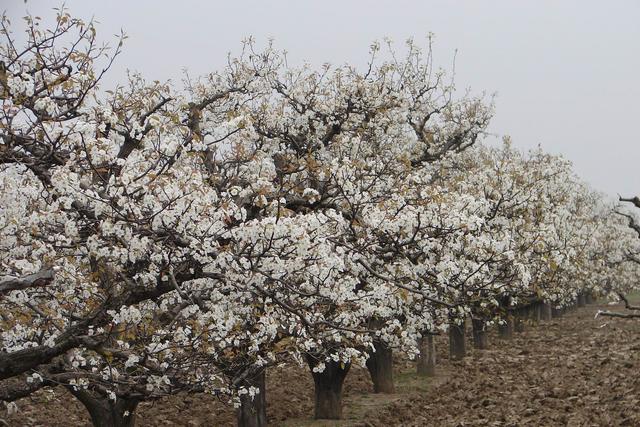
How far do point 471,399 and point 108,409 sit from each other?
31.8 feet

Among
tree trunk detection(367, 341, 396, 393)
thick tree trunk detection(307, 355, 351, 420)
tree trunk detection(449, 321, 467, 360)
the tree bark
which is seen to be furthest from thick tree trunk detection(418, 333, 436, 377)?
the tree bark

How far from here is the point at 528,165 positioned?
2720 cm

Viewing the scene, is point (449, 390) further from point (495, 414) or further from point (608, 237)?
point (608, 237)

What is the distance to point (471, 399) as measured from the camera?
18.1 meters

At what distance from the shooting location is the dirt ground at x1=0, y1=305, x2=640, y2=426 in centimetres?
1511

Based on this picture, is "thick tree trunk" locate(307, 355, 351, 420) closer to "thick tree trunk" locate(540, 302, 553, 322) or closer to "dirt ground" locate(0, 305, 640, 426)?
"dirt ground" locate(0, 305, 640, 426)

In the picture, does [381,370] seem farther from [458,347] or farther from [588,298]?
[588,298]

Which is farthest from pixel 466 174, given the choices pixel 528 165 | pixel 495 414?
pixel 495 414

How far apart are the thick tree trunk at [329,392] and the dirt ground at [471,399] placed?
0.37 m

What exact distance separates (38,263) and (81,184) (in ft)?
5.10

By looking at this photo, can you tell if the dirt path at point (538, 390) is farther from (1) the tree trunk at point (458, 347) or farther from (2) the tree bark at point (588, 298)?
(2) the tree bark at point (588, 298)

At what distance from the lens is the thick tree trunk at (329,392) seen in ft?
59.6

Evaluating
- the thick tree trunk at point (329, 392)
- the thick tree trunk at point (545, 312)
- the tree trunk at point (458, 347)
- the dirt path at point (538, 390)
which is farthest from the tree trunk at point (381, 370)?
the thick tree trunk at point (545, 312)

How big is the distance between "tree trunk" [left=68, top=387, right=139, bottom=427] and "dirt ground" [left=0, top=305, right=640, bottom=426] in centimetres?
55
